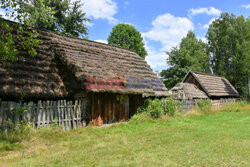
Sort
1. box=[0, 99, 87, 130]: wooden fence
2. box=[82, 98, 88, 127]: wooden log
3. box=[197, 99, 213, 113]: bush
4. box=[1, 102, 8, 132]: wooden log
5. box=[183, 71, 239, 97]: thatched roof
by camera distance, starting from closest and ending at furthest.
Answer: box=[1, 102, 8, 132]: wooden log → box=[0, 99, 87, 130]: wooden fence → box=[82, 98, 88, 127]: wooden log → box=[197, 99, 213, 113]: bush → box=[183, 71, 239, 97]: thatched roof

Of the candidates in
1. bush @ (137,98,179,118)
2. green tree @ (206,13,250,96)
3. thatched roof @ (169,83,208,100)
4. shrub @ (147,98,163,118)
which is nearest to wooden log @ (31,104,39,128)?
bush @ (137,98,179,118)

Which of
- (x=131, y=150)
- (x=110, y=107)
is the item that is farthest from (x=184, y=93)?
(x=131, y=150)

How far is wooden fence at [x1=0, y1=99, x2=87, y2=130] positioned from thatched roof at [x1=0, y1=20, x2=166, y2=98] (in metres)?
0.69

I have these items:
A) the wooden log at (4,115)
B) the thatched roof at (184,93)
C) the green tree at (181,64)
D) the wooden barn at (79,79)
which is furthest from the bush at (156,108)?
the green tree at (181,64)

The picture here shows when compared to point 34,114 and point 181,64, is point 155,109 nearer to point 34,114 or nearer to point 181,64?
point 34,114

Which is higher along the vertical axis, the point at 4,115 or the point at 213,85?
the point at 213,85

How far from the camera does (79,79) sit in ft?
32.7

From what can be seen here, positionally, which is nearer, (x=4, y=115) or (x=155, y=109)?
(x=4, y=115)

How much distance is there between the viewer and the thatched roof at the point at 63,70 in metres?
8.82

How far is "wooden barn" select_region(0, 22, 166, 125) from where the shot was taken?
8.95 metres

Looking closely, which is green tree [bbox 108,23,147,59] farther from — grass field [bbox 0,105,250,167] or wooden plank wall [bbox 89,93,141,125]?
grass field [bbox 0,105,250,167]

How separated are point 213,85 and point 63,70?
21.8 metres

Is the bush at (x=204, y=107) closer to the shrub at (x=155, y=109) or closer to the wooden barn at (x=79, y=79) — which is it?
the wooden barn at (x=79, y=79)

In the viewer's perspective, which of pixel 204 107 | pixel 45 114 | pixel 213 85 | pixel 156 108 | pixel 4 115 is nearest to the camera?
pixel 4 115
